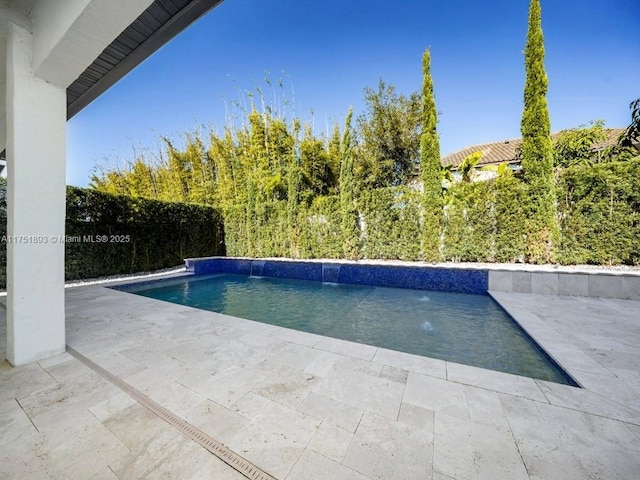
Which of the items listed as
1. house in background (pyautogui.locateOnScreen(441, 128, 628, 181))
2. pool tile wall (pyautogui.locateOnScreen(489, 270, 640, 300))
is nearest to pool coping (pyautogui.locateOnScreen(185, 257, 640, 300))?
pool tile wall (pyautogui.locateOnScreen(489, 270, 640, 300))

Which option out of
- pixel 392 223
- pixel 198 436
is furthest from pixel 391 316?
pixel 392 223

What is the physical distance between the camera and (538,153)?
6715mm

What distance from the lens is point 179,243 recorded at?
35.6ft

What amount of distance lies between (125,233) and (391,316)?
907cm

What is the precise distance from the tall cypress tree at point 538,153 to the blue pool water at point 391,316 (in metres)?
2.31

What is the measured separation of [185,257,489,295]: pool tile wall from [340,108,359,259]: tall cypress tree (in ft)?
4.58

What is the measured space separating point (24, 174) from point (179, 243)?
8903mm

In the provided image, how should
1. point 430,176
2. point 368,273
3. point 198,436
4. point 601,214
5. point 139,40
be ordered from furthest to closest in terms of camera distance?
point 430,176 < point 368,273 < point 601,214 < point 139,40 < point 198,436

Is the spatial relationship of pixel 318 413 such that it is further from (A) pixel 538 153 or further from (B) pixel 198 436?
(A) pixel 538 153

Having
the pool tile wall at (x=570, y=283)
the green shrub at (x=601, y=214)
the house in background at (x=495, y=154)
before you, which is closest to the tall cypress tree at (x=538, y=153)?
the green shrub at (x=601, y=214)

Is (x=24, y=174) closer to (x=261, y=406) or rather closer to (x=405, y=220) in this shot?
(x=261, y=406)

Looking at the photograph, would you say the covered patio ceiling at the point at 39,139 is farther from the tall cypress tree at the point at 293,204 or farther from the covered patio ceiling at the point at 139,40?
the tall cypress tree at the point at 293,204

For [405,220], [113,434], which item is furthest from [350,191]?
[113,434]

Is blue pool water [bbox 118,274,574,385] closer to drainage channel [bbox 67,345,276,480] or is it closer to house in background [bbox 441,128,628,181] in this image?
drainage channel [bbox 67,345,276,480]
